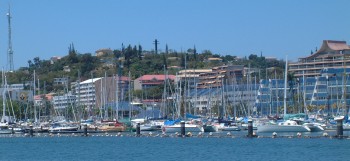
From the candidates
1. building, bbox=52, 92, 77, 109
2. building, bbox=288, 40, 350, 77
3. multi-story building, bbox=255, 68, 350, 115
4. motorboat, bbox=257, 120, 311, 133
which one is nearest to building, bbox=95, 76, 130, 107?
building, bbox=52, 92, 77, 109

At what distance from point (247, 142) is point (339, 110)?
3552cm

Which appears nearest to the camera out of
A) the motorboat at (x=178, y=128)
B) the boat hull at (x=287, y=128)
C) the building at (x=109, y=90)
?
the boat hull at (x=287, y=128)

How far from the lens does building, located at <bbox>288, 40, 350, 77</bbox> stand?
180m

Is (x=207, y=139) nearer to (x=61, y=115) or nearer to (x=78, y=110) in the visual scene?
(x=78, y=110)

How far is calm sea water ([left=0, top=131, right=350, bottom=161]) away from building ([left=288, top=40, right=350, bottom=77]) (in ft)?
302

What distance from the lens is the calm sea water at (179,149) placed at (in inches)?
2618

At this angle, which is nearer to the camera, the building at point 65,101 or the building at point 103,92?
the building at point 65,101

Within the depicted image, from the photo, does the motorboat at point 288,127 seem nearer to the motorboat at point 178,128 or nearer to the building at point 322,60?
the motorboat at point 178,128

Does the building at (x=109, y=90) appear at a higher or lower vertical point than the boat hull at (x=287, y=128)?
higher

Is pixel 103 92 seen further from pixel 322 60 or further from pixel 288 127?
pixel 322 60

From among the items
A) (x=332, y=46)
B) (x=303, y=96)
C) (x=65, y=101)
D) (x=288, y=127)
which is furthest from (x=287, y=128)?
A: (x=332, y=46)

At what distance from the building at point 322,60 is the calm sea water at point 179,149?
302ft

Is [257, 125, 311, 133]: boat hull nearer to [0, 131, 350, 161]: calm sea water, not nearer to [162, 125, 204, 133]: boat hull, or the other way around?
[0, 131, 350, 161]: calm sea water

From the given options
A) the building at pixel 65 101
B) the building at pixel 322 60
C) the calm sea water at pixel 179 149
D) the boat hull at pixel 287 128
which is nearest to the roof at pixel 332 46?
the building at pixel 322 60
